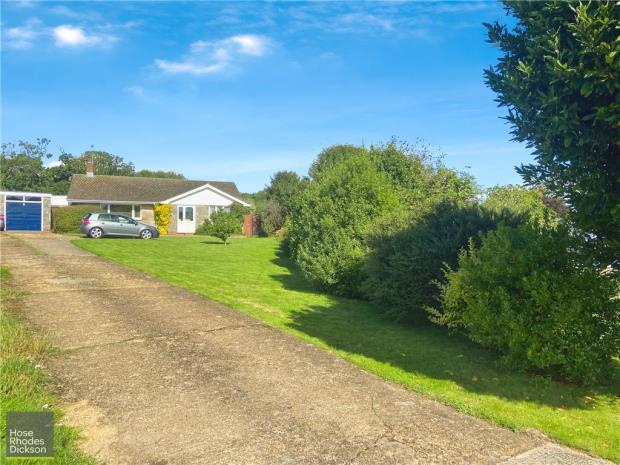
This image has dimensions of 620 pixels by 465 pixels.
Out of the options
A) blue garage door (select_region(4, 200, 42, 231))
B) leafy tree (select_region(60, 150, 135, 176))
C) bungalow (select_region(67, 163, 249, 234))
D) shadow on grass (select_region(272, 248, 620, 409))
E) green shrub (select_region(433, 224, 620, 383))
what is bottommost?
shadow on grass (select_region(272, 248, 620, 409))

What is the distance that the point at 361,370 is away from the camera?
6074mm

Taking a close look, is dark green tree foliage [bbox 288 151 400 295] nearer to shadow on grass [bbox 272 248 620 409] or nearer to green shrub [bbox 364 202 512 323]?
shadow on grass [bbox 272 248 620 409]

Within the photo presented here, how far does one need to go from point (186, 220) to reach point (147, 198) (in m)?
3.70

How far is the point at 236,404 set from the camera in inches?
188

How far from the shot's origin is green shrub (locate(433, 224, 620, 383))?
563cm

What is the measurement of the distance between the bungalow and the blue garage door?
2.81 m

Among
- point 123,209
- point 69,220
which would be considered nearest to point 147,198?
point 123,209

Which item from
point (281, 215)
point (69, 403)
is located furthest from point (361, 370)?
point (281, 215)

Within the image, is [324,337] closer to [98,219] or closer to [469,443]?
[469,443]

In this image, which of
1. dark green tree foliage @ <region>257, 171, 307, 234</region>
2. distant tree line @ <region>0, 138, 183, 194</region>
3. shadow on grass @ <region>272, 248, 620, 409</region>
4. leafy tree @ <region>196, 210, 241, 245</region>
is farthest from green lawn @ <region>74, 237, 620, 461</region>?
distant tree line @ <region>0, 138, 183, 194</region>

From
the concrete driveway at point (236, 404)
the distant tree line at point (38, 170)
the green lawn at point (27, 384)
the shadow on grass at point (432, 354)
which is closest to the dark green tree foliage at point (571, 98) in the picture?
the shadow on grass at point (432, 354)

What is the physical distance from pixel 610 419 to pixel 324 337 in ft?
14.0

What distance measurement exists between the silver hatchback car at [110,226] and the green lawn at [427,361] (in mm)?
14932

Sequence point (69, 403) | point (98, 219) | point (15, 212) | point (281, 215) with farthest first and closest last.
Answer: point (281, 215) → point (15, 212) → point (98, 219) → point (69, 403)
